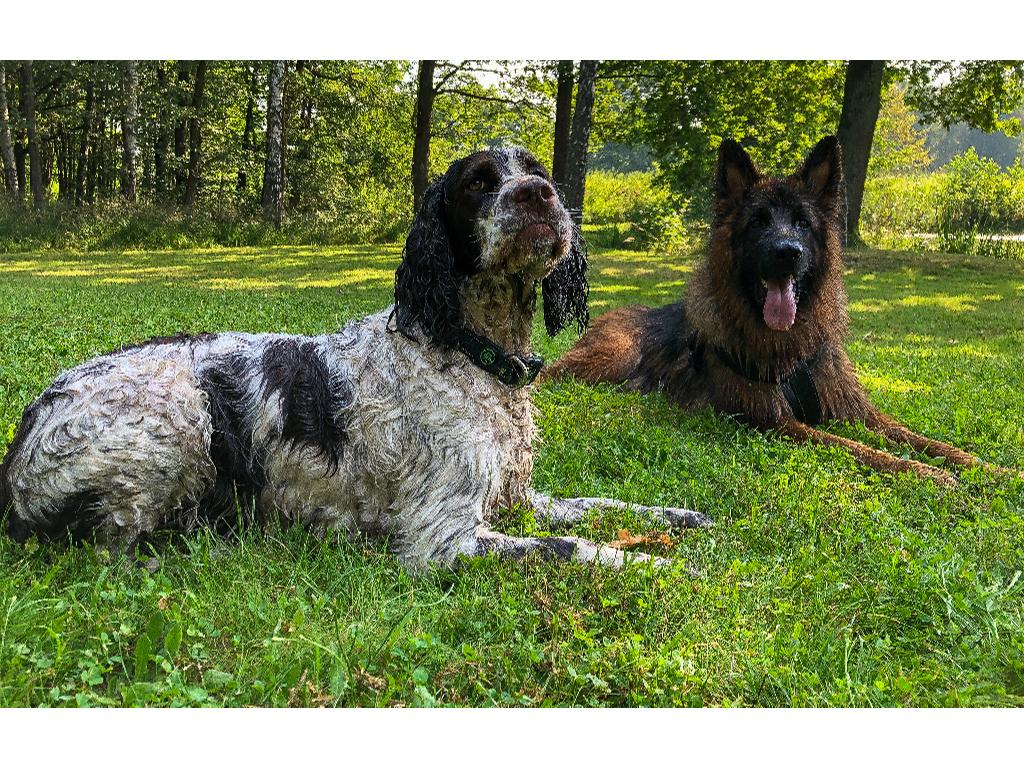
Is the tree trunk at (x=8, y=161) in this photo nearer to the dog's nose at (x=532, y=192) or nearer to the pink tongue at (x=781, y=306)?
the dog's nose at (x=532, y=192)

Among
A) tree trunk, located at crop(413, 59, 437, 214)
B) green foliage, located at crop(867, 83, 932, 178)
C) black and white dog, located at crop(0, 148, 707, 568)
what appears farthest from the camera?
green foliage, located at crop(867, 83, 932, 178)

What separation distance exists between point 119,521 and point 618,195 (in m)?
15.9

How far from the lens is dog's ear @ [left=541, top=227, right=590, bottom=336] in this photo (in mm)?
3715

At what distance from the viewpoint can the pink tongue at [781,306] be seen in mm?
5387

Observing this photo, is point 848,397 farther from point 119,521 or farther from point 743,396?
point 119,521

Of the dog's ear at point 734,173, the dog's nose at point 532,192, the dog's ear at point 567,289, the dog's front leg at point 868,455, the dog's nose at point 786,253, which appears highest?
the dog's ear at point 734,173

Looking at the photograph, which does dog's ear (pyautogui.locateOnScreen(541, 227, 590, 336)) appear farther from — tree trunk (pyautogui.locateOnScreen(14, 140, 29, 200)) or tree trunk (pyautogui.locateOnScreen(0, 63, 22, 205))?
tree trunk (pyautogui.locateOnScreen(14, 140, 29, 200))

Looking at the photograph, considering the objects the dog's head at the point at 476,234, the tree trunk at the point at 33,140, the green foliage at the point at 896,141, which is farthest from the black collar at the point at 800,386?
the green foliage at the point at 896,141

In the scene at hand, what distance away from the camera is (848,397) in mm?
5637

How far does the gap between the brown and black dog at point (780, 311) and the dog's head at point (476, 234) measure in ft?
7.69

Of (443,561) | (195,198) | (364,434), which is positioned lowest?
(443,561)

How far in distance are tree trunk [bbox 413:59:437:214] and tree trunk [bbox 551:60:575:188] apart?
2492 millimetres

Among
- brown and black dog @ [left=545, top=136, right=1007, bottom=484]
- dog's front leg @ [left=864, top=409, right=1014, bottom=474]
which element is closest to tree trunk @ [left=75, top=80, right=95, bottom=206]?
brown and black dog @ [left=545, top=136, right=1007, bottom=484]
